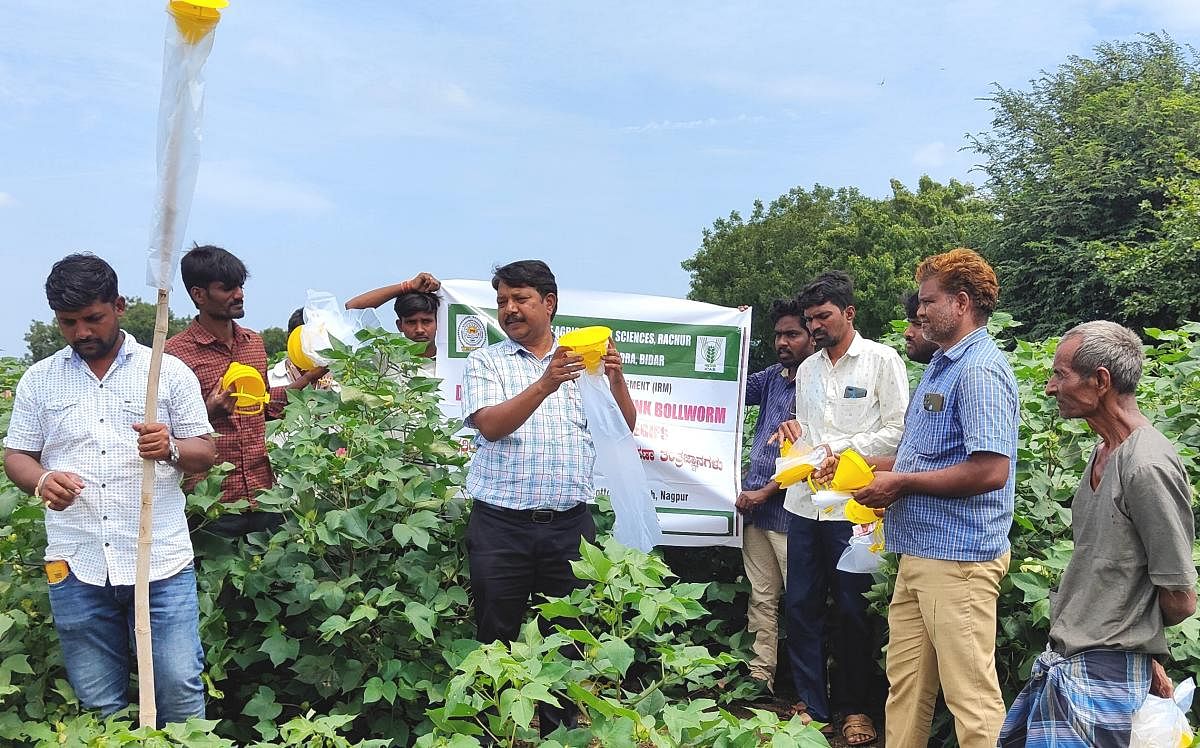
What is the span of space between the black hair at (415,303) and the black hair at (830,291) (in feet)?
5.67

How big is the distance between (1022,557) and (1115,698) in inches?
40.8

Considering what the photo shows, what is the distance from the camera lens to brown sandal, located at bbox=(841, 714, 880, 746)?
4.09 metres

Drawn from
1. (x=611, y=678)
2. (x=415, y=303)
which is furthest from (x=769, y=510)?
(x=611, y=678)

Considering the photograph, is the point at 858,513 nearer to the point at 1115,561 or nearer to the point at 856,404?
the point at 856,404

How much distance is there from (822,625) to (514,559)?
60.2 inches

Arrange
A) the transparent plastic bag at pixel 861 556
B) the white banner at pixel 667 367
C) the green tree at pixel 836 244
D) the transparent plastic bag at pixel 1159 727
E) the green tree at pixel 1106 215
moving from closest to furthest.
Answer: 1. the transparent plastic bag at pixel 1159 727
2. the transparent plastic bag at pixel 861 556
3. the white banner at pixel 667 367
4. the green tree at pixel 1106 215
5. the green tree at pixel 836 244

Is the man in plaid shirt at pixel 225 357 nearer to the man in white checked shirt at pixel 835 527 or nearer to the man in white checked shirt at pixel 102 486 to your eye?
the man in white checked shirt at pixel 102 486

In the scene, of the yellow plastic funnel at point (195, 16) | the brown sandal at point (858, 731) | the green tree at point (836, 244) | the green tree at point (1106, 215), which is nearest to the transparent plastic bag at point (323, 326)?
the yellow plastic funnel at point (195, 16)

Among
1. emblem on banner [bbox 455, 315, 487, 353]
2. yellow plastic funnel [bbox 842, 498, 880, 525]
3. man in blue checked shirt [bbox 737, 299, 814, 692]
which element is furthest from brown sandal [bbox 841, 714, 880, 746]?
emblem on banner [bbox 455, 315, 487, 353]

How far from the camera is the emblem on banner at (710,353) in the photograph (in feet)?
16.2

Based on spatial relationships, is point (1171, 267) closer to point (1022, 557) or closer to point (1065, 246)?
point (1065, 246)

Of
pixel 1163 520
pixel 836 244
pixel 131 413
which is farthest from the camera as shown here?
pixel 836 244

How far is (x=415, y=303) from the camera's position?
478cm

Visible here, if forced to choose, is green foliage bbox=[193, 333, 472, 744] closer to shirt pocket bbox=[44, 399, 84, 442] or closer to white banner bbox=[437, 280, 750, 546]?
shirt pocket bbox=[44, 399, 84, 442]
